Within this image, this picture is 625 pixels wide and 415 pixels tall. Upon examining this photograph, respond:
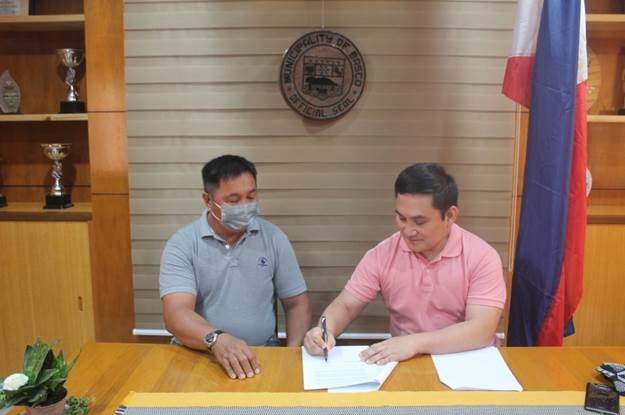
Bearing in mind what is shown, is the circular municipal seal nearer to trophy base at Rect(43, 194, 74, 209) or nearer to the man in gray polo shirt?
the man in gray polo shirt

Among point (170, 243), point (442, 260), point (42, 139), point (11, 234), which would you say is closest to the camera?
point (442, 260)

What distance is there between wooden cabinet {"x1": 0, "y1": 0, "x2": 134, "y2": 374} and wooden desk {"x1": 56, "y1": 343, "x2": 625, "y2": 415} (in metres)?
1.23

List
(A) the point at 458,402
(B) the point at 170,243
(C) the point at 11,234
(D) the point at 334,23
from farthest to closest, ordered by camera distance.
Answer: (C) the point at 11,234 → (D) the point at 334,23 → (B) the point at 170,243 → (A) the point at 458,402

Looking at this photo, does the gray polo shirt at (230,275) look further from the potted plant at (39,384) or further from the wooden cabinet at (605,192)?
the wooden cabinet at (605,192)

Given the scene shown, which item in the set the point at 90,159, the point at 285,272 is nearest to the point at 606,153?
the point at 285,272

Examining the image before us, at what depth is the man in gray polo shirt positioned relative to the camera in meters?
1.88

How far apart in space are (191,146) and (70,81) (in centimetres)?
81

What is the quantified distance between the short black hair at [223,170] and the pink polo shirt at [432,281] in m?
0.58

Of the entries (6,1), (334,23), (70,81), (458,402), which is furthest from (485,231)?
(6,1)

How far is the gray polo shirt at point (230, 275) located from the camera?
1.91 m

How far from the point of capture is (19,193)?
2975mm

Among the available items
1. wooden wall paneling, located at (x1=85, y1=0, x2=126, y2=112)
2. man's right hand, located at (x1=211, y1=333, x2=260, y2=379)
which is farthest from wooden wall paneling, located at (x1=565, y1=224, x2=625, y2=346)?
wooden wall paneling, located at (x1=85, y1=0, x2=126, y2=112)

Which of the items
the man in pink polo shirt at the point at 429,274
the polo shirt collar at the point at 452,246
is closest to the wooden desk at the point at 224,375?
the man in pink polo shirt at the point at 429,274

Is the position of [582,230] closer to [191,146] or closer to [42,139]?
[191,146]
